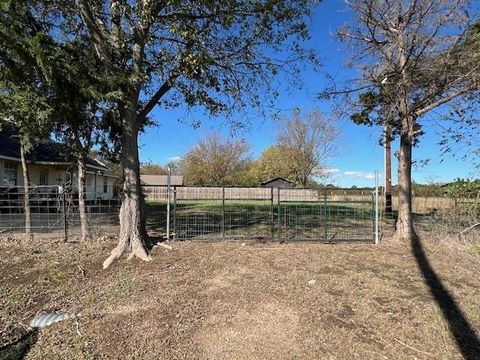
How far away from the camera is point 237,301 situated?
5.01 meters

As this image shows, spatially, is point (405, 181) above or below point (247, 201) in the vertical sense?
above

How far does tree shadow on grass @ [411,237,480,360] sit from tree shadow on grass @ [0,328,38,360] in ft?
15.2

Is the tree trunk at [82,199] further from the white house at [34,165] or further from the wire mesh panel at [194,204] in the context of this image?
the white house at [34,165]

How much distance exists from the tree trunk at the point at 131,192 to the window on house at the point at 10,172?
12.8 m

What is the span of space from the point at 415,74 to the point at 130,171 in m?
6.62

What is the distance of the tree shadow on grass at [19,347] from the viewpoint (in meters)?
3.77

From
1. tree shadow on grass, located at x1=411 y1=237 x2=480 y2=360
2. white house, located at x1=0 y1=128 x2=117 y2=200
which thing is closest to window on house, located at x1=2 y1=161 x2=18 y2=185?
white house, located at x1=0 y1=128 x2=117 y2=200

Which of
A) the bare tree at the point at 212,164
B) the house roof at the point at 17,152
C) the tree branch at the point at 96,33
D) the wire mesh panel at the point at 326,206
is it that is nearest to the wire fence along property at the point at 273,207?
the wire mesh panel at the point at 326,206

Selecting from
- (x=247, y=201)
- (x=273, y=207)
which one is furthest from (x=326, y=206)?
(x=247, y=201)

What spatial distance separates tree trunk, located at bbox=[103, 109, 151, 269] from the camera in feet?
23.7

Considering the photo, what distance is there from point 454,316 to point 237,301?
2822 millimetres

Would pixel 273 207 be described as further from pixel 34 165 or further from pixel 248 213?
pixel 34 165

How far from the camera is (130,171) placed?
740 centimetres

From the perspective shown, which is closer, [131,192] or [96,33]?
[96,33]
